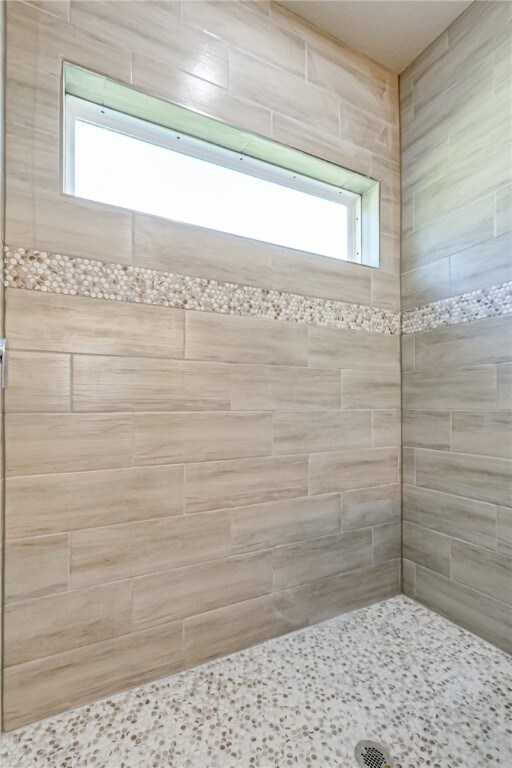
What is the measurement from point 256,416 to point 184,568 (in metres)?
0.61

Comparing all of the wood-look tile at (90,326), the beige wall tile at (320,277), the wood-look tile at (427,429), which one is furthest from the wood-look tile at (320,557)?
the beige wall tile at (320,277)

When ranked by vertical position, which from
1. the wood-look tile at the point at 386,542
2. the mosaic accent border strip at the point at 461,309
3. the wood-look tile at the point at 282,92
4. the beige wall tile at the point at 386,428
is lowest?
the wood-look tile at the point at 386,542

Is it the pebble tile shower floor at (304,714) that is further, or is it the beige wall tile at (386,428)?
the beige wall tile at (386,428)

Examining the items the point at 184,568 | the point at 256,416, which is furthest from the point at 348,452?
the point at 184,568

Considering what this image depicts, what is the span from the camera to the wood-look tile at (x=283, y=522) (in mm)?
1479

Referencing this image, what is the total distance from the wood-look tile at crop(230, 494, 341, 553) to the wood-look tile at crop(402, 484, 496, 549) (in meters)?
0.40

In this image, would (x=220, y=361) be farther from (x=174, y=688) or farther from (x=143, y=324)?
(x=174, y=688)

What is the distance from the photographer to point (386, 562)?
1.83 m

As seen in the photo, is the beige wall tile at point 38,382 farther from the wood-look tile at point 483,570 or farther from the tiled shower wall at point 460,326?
the wood-look tile at point 483,570

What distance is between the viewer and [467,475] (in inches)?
62.7

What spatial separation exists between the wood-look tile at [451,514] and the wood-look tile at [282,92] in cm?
171

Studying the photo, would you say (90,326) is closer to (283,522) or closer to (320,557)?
(283,522)

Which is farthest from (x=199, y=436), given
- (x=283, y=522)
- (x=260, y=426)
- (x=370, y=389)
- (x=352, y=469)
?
(x=370, y=389)

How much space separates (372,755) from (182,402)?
117 centimetres
